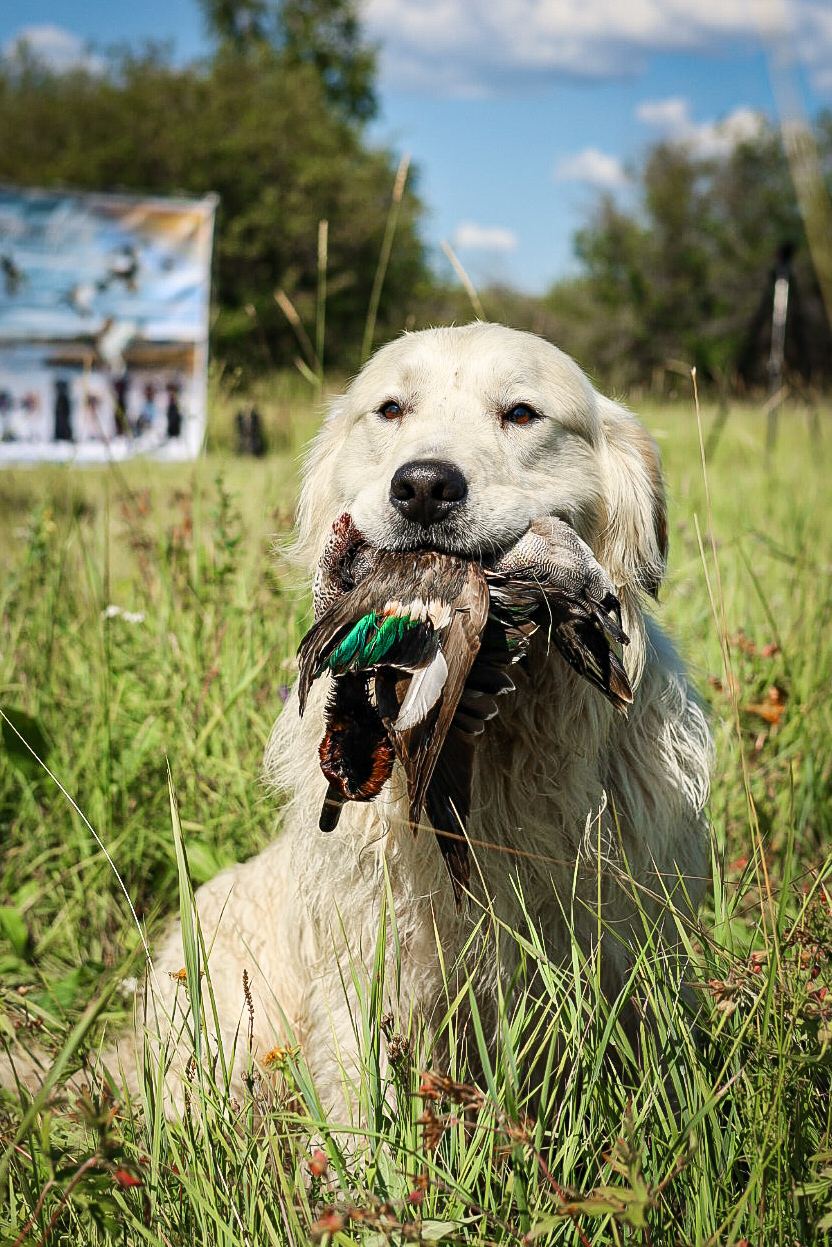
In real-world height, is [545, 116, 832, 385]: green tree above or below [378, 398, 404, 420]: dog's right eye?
above

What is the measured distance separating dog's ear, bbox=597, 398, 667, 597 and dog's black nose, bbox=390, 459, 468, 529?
0.61 meters

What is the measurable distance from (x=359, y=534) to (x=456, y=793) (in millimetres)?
642

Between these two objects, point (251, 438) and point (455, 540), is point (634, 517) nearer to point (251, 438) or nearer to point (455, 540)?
point (455, 540)

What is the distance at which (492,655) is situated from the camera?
74.0 inches

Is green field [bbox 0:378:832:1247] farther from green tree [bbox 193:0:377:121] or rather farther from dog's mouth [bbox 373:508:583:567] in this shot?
green tree [bbox 193:0:377:121]

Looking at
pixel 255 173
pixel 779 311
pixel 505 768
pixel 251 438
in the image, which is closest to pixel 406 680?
pixel 505 768

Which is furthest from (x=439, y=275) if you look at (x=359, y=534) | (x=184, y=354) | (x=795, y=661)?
(x=359, y=534)

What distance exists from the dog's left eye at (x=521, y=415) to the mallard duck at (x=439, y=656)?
22.2 inches

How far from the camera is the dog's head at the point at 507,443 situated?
223 centimetres

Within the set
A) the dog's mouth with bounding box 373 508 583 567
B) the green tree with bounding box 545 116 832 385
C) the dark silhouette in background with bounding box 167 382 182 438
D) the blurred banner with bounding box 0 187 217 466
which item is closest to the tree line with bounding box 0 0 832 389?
the blurred banner with bounding box 0 187 217 466

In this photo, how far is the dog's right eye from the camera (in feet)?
8.56

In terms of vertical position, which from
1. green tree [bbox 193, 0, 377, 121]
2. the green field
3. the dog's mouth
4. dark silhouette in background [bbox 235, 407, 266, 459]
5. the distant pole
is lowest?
the green field

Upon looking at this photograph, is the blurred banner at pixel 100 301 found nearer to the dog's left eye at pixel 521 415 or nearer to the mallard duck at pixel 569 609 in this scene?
the dog's left eye at pixel 521 415

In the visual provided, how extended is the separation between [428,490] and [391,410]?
0.64 m
